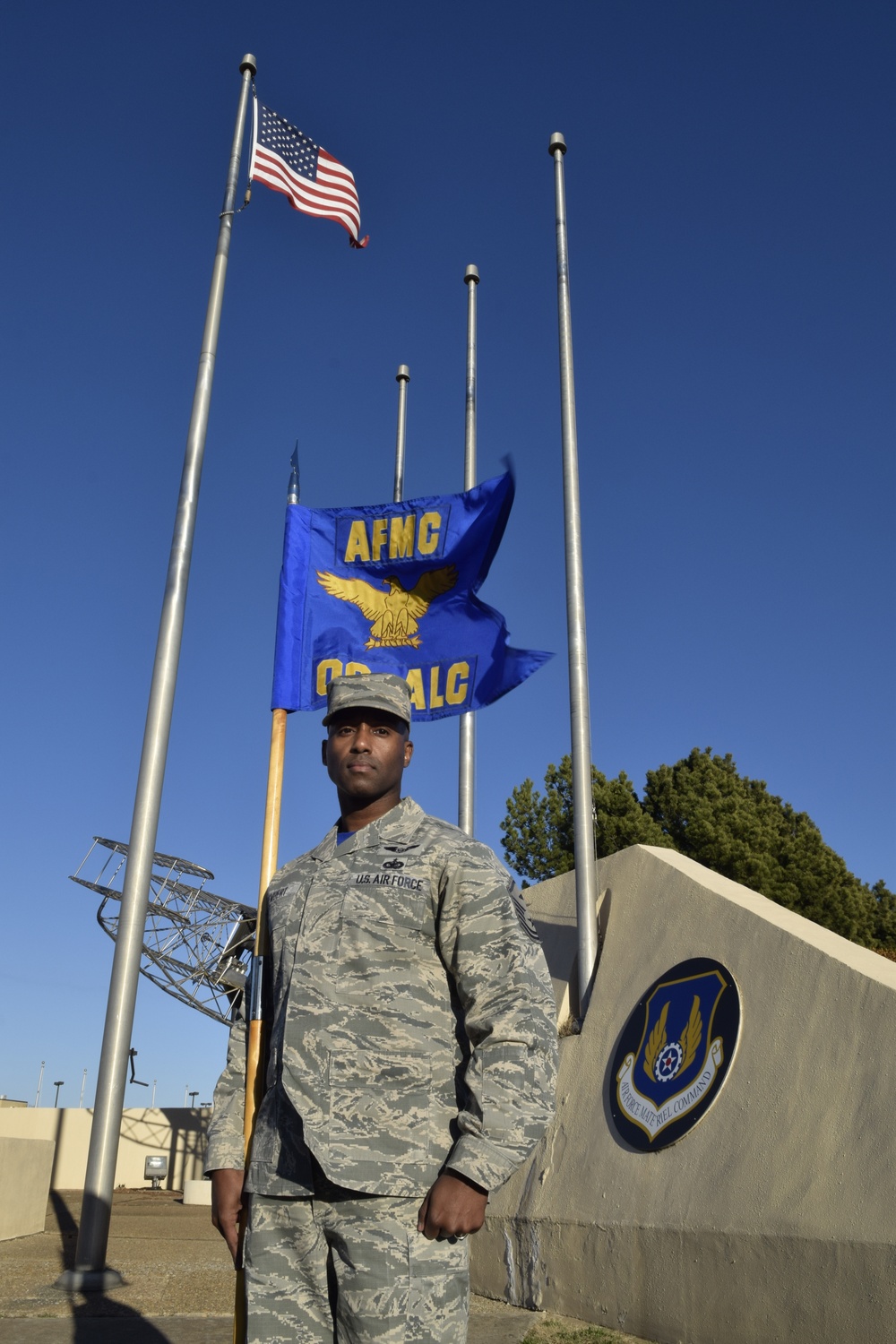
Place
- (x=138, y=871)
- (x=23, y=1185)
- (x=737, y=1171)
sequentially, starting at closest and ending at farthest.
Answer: (x=737, y=1171) < (x=138, y=871) < (x=23, y=1185)

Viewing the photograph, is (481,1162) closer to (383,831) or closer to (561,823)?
(383,831)

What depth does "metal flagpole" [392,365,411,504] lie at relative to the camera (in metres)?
11.7

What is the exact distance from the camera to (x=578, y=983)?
287 inches

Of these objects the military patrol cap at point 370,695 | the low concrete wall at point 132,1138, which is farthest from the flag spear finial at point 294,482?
the low concrete wall at point 132,1138

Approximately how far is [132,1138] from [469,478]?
73.7 feet

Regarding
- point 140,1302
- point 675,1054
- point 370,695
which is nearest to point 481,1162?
point 370,695

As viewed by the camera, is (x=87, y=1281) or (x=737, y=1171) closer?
(x=737, y=1171)

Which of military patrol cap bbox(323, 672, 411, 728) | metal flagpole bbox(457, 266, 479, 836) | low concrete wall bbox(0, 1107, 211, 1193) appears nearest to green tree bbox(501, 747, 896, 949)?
low concrete wall bbox(0, 1107, 211, 1193)

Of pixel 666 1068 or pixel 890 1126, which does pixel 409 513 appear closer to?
pixel 666 1068

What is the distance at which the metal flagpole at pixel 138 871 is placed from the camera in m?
6.63

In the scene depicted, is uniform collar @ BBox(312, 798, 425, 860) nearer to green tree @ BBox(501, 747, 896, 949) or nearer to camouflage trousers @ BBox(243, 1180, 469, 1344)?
camouflage trousers @ BBox(243, 1180, 469, 1344)

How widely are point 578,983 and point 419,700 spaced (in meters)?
2.49

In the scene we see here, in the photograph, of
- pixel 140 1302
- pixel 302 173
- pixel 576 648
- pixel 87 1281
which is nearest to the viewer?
pixel 140 1302

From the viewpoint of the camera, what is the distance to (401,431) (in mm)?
12039
